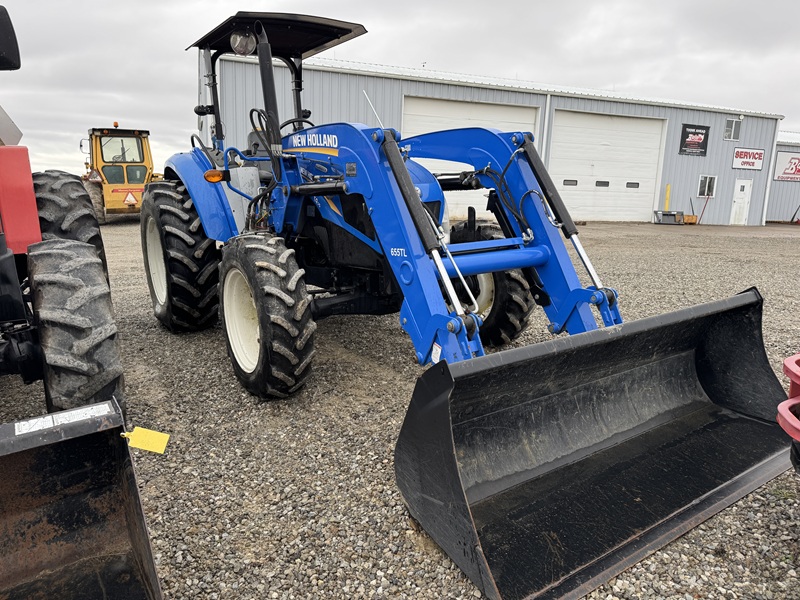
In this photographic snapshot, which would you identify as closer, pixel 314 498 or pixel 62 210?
pixel 314 498

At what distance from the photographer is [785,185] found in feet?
81.5

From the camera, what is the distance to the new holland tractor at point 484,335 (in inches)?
93.7

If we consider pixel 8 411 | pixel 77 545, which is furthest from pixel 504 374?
pixel 8 411

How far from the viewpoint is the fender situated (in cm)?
463

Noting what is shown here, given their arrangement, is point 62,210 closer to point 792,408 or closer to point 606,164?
point 792,408

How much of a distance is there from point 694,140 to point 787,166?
646 centimetres

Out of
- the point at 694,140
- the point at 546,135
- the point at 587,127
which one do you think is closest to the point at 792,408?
the point at 546,135

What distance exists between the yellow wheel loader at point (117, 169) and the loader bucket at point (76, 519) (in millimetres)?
14211

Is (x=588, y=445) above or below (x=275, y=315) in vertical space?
below

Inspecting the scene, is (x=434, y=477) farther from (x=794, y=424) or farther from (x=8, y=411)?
(x=8, y=411)

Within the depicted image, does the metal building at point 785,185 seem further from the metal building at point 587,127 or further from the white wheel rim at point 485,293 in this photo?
the white wheel rim at point 485,293

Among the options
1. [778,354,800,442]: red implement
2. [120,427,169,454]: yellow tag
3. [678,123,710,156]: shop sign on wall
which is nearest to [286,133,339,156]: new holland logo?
[120,427,169,454]: yellow tag

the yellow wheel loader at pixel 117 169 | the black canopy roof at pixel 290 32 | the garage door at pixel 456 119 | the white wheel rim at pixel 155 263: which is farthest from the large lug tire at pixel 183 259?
the garage door at pixel 456 119

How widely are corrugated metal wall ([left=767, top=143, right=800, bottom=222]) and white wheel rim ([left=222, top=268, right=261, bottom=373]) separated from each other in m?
26.5
